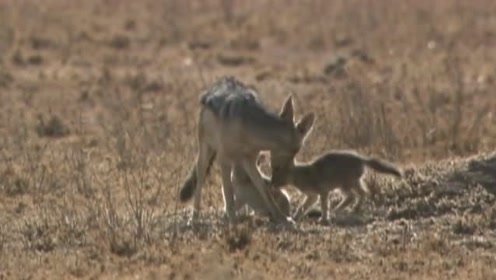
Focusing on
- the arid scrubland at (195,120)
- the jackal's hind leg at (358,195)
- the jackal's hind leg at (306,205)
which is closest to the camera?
the arid scrubland at (195,120)

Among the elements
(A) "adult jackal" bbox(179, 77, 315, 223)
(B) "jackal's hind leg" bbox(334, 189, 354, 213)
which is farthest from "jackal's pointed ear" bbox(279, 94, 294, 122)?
(B) "jackal's hind leg" bbox(334, 189, 354, 213)

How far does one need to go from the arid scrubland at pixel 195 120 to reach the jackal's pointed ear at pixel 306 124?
0.72 metres

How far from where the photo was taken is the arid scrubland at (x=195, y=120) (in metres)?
11.6

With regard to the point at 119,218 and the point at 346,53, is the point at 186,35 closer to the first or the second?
the point at 346,53

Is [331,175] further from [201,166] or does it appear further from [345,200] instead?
[201,166]

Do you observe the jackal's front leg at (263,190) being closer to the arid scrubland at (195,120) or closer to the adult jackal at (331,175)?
the arid scrubland at (195,120)

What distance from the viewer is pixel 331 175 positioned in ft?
42.4

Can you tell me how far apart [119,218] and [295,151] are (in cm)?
148

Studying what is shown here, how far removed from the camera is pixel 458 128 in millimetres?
17703

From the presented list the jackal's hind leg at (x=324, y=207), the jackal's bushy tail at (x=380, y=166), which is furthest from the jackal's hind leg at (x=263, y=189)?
the jackal's bushy tail at (x=380, y=166)

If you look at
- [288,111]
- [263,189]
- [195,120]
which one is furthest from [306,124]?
[195,120]

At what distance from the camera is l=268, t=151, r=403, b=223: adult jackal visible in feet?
42.3

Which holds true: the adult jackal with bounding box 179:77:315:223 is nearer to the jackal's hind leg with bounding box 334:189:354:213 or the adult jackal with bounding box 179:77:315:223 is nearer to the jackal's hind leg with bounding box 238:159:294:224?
the jackal's hind leg with bounding box 238:159:294:224

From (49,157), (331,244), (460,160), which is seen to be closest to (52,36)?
(49,157)
